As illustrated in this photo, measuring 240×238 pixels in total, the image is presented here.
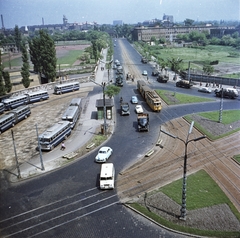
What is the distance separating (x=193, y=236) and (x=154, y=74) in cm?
7243

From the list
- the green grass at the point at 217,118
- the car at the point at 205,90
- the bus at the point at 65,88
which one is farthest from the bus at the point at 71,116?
the car at the point at 205,90

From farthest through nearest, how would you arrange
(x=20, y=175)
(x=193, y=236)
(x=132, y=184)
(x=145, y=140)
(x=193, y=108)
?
1. (x=193, y=108)
2. (x=145, y=140)
3. (x=20, y=175)
4. (x=132, y=184)
5. (x=193, y=236)

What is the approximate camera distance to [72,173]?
104 ft

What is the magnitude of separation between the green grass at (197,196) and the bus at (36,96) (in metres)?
42.6

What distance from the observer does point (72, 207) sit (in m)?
25.6

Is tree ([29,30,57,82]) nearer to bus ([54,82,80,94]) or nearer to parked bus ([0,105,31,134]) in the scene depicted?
bus ([54,82,80,94])

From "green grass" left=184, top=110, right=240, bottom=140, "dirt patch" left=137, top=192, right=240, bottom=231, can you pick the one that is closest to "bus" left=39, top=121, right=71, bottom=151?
"dirt patch" left=137, top=192, right=240, bottom=231

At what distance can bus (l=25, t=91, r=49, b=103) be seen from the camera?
60.9 meters

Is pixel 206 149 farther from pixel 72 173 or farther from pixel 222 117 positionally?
pixel 72 173

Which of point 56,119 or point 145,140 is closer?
point 145,140

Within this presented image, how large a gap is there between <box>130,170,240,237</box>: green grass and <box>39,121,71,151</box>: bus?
16.6m

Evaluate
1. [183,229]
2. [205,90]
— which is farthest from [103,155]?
[205,90]

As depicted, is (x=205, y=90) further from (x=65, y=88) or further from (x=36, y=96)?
(x=36, y=96)

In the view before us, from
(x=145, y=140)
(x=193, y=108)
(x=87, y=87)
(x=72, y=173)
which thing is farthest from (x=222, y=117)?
(x=87, y=87)
